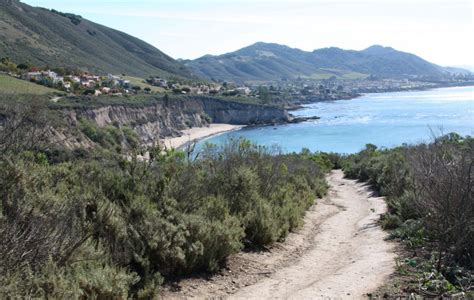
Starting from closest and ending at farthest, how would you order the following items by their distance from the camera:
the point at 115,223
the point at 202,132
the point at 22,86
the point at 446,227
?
the point at 115,223
the point at 446,227
the point at 22,86
the point at 202,132

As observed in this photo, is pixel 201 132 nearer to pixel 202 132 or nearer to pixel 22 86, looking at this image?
pixel 202 132

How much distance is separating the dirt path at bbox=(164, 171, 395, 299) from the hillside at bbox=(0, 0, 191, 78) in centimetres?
7949

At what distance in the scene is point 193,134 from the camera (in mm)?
89875

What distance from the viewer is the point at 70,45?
107562mm

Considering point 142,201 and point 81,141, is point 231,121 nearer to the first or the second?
point 81,141

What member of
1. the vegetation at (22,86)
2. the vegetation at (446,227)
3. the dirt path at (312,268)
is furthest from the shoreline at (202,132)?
the vegetation at (446,227)

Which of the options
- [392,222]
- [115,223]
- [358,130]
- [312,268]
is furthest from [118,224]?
[358,130]

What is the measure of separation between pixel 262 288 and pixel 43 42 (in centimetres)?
9992

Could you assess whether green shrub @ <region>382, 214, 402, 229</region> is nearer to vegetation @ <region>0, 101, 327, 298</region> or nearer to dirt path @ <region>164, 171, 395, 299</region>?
dirt path @ <region>164, 171, 395, 299</region>

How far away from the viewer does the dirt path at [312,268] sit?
297 inches

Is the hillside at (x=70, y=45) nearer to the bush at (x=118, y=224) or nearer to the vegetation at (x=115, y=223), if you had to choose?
the vegetation at (x=115, y=223)

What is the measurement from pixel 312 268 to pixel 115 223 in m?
3.83

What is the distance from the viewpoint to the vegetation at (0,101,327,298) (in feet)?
18.2

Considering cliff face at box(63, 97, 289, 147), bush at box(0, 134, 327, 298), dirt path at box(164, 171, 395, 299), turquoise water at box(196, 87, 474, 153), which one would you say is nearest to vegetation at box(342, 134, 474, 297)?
dirt path at box(164, 171, 395, 299)
